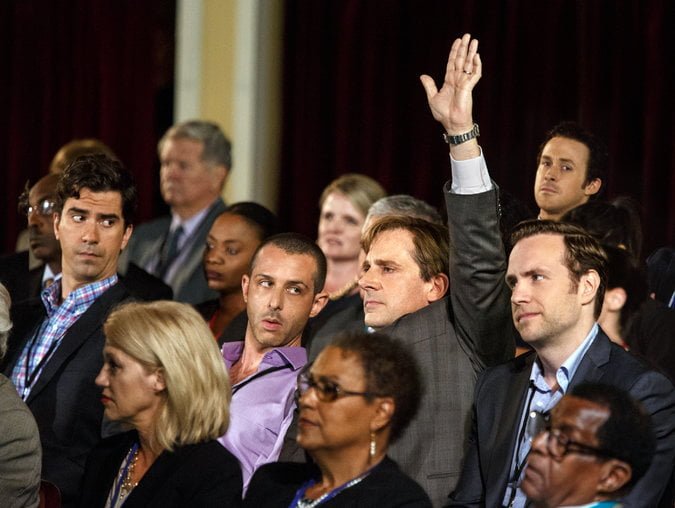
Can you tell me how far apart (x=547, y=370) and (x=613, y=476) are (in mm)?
608

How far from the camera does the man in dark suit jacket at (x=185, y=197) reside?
5.56m

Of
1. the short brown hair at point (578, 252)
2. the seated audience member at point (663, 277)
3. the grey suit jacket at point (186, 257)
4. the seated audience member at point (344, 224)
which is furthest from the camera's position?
the grey suit jacket at point (186, 257)

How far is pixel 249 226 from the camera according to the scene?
15.1 ft

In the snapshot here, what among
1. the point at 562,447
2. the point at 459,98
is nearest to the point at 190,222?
the point at 459,98

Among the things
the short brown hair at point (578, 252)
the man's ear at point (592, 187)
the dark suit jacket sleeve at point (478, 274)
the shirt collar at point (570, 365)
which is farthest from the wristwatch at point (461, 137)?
the man's ear at point (592, 187)

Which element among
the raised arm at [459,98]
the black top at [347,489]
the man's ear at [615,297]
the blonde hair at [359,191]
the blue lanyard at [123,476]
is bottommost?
the blue lanyard at [123,476]

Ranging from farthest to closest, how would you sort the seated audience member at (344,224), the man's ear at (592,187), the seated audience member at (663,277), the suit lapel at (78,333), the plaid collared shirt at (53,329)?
the seated audience member at (344,224) < the man's ear at (592,187) < the seated audience member at (663,277) < the plaid collared shirt at (53,329) < the suit lapel at (78,333)

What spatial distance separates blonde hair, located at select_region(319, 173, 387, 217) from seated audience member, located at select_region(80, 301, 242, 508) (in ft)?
6.36

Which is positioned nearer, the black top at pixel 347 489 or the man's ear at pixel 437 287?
the black top at pixel 347 489

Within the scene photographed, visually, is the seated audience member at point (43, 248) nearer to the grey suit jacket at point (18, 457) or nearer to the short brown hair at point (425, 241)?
the short brown hair at point (425, 241)

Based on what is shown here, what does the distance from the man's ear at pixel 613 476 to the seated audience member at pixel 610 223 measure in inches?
56.2

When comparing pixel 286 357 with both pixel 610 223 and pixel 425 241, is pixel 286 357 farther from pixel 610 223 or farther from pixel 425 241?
pixel 610 223

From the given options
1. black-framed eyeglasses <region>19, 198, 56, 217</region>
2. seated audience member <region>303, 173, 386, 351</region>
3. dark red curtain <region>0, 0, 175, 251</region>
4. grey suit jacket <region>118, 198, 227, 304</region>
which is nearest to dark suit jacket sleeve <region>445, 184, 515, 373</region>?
seated audience member <region>303, 173, 386, 351</region>

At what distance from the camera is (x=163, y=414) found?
3.07 metres
